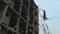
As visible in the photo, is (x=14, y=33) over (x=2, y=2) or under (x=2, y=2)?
under

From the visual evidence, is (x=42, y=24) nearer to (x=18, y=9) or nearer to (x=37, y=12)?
(x=37, y=12)

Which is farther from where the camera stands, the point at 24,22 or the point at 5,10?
the point at 24,22

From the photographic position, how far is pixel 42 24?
18.4 ft

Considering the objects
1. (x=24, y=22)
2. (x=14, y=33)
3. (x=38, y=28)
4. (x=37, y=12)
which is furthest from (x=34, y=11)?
(x=14, y=33)

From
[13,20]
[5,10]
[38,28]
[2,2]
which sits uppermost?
[2,2]

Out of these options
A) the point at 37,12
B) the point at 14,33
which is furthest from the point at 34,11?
the point at 14,33

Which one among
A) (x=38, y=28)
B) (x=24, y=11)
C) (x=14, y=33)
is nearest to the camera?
(x=14, y=33)

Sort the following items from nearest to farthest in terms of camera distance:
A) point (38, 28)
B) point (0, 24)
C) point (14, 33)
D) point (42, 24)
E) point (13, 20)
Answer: point (0, 24) → point (14, 33) → point (13, 20) → point (42, 24) → point (38, 28)

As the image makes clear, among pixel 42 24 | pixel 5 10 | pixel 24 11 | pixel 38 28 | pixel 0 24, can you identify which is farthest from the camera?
pixel 38 28

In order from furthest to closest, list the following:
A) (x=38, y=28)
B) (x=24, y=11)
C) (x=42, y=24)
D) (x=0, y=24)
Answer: (x=38, y=28) < (x=42, y=24) < (x=24, y=11) < (x=0, y=24)

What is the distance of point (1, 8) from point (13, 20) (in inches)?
32.6

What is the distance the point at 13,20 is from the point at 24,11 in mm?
856

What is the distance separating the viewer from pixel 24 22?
4684 mm

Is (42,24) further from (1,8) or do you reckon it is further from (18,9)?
(1,8)
